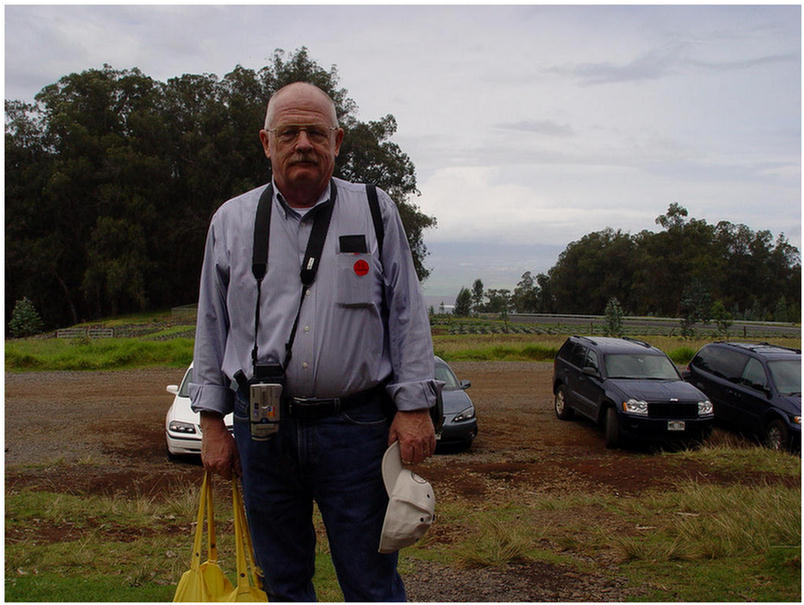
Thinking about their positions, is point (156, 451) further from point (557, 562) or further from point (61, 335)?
point (61, 335)

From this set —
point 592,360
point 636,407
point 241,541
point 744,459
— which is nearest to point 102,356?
point 592,360

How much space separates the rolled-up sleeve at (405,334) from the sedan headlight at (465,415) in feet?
30.4

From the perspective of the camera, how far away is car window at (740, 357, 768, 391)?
1254 centimetres

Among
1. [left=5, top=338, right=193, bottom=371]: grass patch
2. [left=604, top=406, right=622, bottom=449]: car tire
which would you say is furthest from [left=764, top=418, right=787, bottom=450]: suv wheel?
[left=5, top=338, right=193, bottom=371]: grass patch

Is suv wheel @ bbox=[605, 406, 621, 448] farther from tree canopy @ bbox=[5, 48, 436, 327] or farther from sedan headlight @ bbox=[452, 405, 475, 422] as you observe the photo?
tree canopy @ bbox=[5, 48, 436, 327]

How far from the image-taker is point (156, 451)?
11859 millimetres

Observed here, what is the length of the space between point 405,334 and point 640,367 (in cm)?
1144

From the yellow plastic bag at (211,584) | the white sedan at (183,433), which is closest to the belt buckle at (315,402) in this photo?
the yellow plastic bag at (211,584)

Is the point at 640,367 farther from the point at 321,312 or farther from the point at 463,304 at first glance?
the point at 463,304

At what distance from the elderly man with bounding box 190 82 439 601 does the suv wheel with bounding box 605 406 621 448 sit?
10.1m

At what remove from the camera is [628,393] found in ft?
40.5

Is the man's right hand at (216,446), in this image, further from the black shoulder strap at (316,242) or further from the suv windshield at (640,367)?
the suv windshield at (640,367)

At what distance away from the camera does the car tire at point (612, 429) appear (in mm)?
12266

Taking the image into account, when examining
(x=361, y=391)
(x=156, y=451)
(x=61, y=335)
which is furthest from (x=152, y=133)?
(x=361, y=391)
